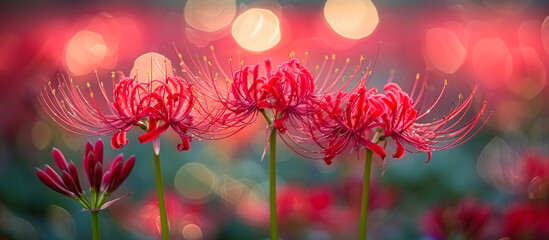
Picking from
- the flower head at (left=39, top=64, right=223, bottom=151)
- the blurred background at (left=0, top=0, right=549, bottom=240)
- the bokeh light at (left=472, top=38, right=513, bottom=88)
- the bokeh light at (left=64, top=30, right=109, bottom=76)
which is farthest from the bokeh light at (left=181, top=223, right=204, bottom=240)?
the bokeh light at (left=472, top=38, right=513, bottom=88)

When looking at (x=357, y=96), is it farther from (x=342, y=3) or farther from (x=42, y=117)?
(x=342, y=3)

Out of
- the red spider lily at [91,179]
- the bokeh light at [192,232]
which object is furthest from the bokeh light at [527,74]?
the red spider lily at [91,179]

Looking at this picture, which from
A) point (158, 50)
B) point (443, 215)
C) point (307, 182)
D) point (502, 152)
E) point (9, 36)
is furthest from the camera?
point (158, 50)

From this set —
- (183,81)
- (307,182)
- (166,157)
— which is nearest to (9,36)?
(166,157)

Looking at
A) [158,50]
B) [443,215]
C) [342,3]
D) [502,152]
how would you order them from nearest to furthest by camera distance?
[443,215], [502,152], [158,50], [342,3]

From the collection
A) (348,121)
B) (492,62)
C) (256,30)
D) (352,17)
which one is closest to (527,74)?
(492,62)

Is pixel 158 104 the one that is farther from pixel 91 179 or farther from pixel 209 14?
pixel 209 14
